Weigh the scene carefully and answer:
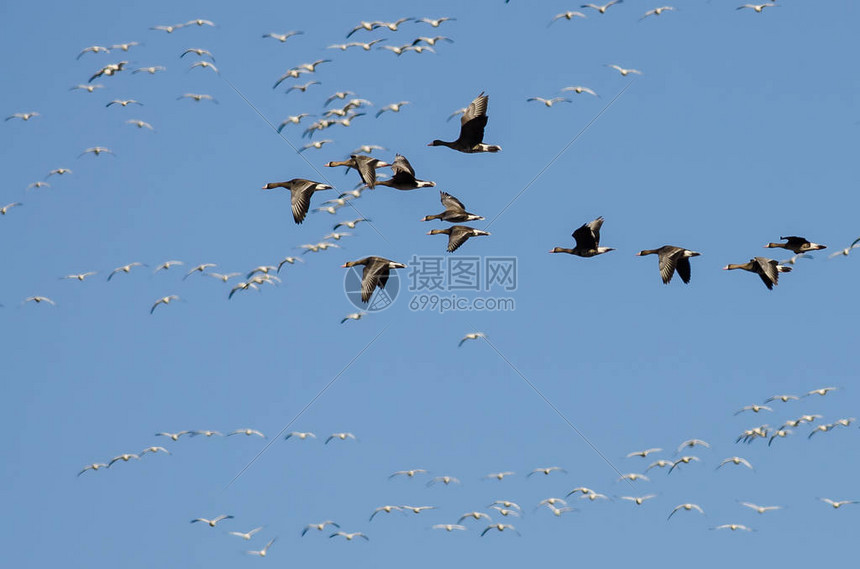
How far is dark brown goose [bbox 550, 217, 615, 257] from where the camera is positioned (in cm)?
5800

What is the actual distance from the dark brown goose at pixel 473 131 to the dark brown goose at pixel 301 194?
15.4 feet

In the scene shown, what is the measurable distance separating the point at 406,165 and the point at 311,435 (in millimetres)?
18103

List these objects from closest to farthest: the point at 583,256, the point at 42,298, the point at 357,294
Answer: the point at 583,256 → the point at 357,294 → the point at 42,298

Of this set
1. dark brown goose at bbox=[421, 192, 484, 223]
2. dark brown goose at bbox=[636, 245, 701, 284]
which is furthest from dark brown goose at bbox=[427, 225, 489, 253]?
dark brown goose at bbox=[636, 245, 701, 284]

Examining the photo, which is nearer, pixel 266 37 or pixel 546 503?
pixel 266 37

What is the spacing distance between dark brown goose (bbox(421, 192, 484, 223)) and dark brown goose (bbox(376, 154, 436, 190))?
1.61 m

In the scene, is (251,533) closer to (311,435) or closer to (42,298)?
(311,435)

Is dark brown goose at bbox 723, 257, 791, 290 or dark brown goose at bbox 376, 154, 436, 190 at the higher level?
dark brown goose at bbox 376, 154, 436, 190

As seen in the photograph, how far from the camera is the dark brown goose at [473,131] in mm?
56438

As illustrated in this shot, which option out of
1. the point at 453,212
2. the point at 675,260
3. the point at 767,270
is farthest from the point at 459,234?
the point at 767,270

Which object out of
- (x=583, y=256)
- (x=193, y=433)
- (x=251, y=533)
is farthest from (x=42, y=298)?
(x=583, y=256)

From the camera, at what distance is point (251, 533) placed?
230 feet

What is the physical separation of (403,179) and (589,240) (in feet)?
21.5

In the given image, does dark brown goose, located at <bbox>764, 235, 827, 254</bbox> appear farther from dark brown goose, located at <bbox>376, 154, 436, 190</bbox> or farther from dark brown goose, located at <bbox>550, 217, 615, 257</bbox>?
dark brown goose, located at <bbox>376, 154, 436, 190</bbox>
